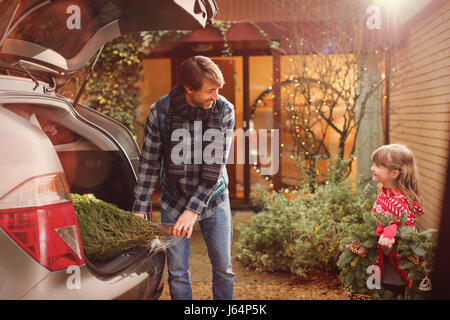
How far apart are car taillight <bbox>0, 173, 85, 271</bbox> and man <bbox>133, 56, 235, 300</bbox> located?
28.2 inches

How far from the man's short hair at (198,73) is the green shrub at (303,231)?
6.82 ft

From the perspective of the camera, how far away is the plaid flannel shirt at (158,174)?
8.62 ft

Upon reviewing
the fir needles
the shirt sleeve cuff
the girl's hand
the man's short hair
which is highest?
the man's short hair

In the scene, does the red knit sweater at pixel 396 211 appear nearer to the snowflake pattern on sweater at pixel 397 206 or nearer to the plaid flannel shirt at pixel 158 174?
the snowflake pattern on sweater at pixel 397 206

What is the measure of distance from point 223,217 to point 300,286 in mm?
1580

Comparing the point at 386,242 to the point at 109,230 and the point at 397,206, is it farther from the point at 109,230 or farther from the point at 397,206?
the point at 109,230

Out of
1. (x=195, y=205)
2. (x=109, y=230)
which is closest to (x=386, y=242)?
(x=195, y=205)

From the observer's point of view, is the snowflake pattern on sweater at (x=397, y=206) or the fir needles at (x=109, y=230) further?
the snowflake pattern on sweater at (x=397, y=206)

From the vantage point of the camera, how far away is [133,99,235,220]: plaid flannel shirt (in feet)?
8.62

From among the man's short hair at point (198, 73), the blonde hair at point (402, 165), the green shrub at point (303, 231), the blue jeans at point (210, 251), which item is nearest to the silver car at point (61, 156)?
the man's short hair at point (198, 73)

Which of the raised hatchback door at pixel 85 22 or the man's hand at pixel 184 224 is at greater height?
the raised hatchback door at pixel 85 22

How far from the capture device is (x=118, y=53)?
6.45m

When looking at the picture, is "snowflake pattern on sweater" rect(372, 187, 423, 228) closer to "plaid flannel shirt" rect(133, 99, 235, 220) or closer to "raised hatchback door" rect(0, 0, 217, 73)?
"plaid flannel shirt" rect(133, 99, 235, 220)

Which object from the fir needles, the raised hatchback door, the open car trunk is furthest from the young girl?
the open car trunk
